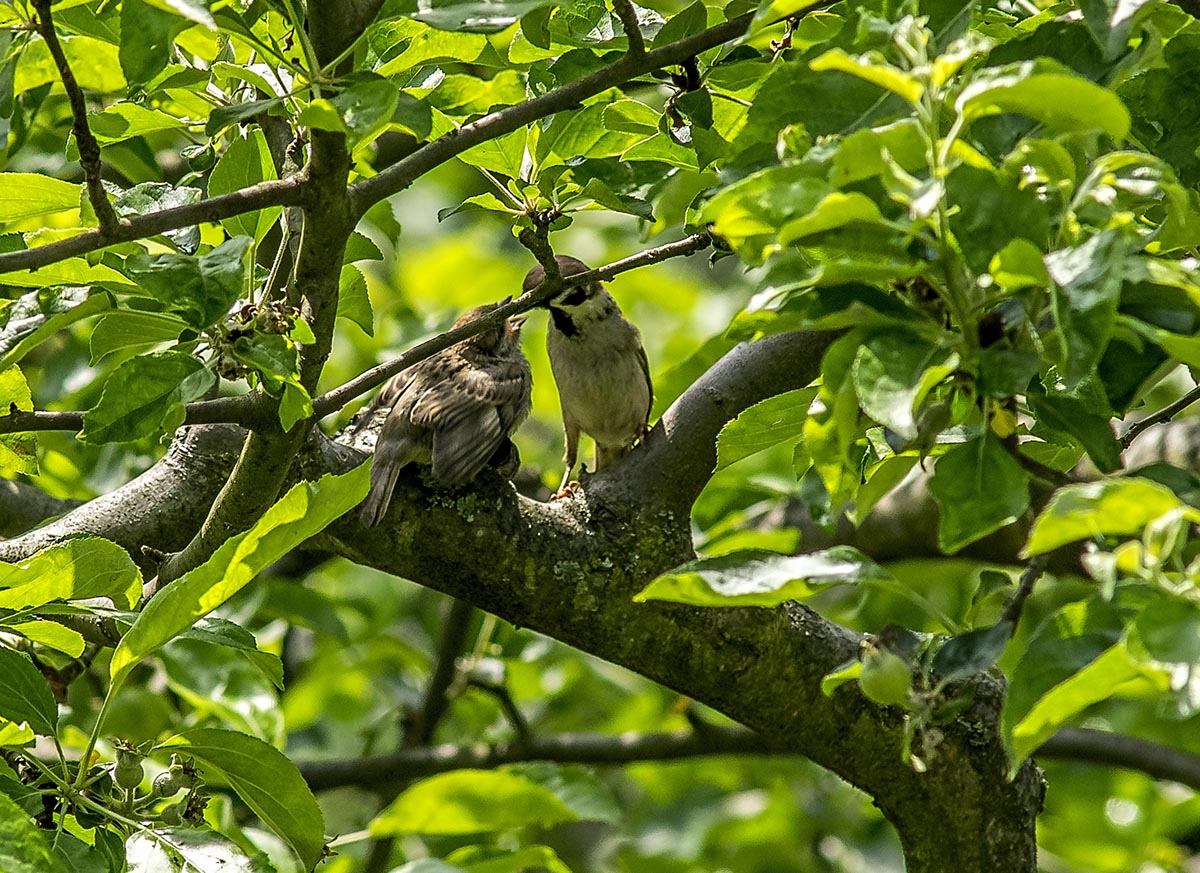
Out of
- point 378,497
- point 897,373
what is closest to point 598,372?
point 378,497

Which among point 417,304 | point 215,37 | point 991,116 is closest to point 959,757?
point 991,116

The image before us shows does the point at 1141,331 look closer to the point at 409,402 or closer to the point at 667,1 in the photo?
the point at 667,1

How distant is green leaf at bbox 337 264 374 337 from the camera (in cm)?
277

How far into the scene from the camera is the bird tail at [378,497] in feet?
9.65

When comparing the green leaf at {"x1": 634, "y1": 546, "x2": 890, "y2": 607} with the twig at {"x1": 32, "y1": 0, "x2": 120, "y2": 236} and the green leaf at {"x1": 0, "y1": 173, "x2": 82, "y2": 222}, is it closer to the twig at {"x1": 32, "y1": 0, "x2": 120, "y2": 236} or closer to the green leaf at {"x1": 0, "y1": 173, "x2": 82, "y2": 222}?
the twig at {"x1": 32, "y1": 0, "x2": 120, "y2": 236}

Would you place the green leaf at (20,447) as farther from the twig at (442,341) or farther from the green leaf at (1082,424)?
the green leaf at (1082,424)

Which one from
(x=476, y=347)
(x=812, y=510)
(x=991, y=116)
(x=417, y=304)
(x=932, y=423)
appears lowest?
(x=417, y=304)

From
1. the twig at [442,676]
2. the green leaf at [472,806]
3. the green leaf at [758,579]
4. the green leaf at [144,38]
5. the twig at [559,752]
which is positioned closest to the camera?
the green leaf at [758,579]

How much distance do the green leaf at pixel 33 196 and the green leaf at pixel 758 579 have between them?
1160 mm

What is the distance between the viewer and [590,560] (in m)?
3.04

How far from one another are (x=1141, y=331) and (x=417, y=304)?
228 inches

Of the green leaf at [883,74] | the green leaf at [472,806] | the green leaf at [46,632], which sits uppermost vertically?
the green leaf at [883,74]

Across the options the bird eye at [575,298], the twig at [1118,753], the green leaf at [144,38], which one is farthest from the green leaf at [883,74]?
the bird eye at [575,298]

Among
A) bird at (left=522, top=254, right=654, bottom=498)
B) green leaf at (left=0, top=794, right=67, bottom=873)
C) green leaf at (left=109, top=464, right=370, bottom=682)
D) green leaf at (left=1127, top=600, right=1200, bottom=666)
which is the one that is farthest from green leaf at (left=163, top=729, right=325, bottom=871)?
bird at (left=522, top=254, right=654, bottom=498)
